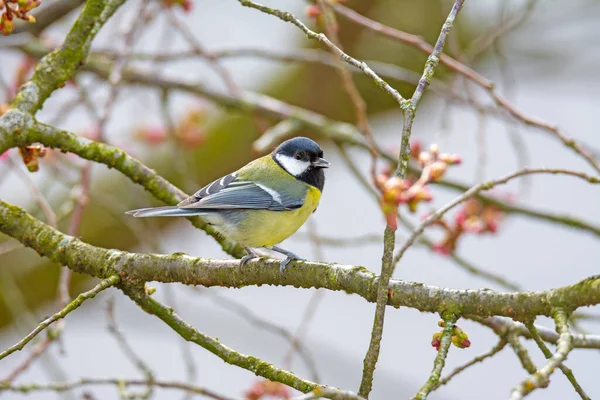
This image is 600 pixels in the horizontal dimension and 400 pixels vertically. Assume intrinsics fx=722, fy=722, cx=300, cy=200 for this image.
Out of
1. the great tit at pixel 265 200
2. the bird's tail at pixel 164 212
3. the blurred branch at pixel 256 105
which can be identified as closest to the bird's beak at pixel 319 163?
the great tit at pixel 265 200

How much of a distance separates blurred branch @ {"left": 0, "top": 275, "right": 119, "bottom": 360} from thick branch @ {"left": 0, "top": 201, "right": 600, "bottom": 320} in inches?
3.7

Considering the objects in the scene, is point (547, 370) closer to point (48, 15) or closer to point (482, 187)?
point (482, 187)

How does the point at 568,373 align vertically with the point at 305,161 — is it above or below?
below

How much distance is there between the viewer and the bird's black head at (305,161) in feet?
9.15

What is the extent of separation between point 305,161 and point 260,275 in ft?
3.66

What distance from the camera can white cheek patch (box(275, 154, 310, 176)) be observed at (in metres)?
2.81

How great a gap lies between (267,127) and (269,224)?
1.36 metres

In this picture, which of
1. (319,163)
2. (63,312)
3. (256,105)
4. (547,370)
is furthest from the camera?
(256,105)

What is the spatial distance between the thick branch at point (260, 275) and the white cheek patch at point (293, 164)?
3.22 feet

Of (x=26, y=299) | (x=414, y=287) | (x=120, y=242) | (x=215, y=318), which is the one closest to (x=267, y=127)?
(x=120, y=242)

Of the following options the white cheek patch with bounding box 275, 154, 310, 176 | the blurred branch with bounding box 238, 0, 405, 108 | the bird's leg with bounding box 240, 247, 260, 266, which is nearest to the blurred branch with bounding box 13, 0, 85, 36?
the white cheek patch with bounding box 275, 154, 310, 176

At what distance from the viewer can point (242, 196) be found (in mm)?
2586

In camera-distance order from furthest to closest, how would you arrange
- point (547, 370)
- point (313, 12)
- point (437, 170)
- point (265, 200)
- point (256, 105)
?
point (256, 105)
point (265, 200)
point (313, 12)
point (437, 170)
point (547, 370)

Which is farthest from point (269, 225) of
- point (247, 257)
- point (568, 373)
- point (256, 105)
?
point (568, 373)
